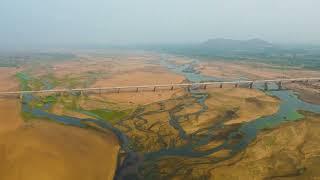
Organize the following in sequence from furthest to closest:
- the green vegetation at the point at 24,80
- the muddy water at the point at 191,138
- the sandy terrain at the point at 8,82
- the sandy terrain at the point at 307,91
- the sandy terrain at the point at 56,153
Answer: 1. the sandy terrain at the point at 8,82
2. the green vegetation at the point at 24,80
3. the sandy terrain at the point at 307,91
4. the muddy water at the point at 191,138
5. the sandy terrain at the point at 56,153

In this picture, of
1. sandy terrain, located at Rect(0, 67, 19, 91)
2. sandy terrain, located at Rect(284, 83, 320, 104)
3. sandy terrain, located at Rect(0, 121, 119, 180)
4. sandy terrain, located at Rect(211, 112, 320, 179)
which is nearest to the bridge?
sandy terrain, located at Rect(284, 83, 320, 104)

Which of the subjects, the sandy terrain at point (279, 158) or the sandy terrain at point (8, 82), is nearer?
the sandy terrain at point (279, 158)

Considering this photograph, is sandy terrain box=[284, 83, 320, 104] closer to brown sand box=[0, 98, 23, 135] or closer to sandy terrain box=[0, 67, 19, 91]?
brown sand box=[0, 98, 23, 135]

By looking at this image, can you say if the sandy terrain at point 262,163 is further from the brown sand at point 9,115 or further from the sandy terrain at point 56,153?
the brown sand at point 9,115

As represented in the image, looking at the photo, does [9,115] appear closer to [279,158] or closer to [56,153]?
[56,153]

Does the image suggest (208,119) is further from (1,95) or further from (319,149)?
(1,95)

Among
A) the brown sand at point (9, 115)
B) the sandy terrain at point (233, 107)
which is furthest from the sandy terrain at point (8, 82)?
the sandy terrain at point (233, 107)

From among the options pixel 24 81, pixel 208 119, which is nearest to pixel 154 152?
pixel 208 119

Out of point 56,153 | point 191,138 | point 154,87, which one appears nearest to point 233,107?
point 191,138
